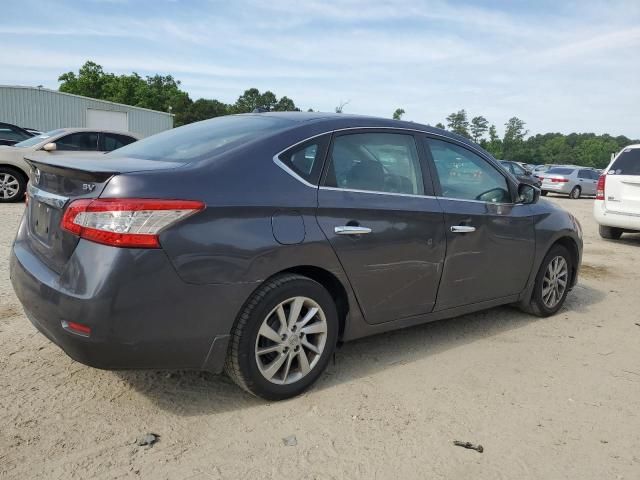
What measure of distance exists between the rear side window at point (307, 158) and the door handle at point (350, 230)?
0.96 ft

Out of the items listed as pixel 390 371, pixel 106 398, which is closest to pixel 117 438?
pixel 106 398

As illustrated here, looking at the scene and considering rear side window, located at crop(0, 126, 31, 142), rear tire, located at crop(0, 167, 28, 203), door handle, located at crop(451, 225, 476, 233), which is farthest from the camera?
rear side window, located at crop(0, 126, 31, 142)

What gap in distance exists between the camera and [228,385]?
10.8ft

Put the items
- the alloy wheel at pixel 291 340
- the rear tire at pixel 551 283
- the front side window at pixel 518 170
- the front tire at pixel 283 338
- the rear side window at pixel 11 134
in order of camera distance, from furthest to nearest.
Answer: the front side window at pixel 518 170 → the rear side window at pixel 11 134 → the rear tire at pixel 551 283 → the alloy wheel at pixel 291 340 → the front tire at pixel 283 338

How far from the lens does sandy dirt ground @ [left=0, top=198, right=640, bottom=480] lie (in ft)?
8.27

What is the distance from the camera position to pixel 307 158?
317cm

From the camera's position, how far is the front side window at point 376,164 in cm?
331

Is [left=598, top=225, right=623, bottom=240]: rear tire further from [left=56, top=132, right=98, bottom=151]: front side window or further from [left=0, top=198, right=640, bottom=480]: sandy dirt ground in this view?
[left=56, top=132, right=98, bottom=151]: front side window

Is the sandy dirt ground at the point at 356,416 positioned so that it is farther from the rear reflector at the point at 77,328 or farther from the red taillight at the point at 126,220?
the red taillight at the point at 126,220

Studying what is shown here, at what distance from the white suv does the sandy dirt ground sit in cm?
577

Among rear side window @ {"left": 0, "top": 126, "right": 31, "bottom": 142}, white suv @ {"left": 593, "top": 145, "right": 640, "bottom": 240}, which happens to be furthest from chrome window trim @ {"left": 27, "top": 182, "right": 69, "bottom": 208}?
rear side window @ {"left": 0, "top": 126, "right": 31, "bottom": 142}

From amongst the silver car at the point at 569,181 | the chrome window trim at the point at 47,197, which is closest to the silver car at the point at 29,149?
the chrome window trim at the point at 47,197

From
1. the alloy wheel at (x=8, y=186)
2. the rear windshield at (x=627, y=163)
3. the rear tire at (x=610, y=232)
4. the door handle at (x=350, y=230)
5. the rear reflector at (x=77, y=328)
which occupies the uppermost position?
the rear windshield at (x=627, y=163)

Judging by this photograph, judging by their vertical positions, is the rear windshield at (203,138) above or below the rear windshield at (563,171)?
above
